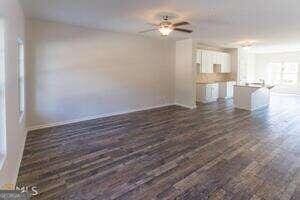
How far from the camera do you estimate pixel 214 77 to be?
10.4 m

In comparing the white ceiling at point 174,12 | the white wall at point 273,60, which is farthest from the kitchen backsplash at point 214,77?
the white ceiling at point 174,12

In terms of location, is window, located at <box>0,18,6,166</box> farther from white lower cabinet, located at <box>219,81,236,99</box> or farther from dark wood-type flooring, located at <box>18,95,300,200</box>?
white lower cabinet, located at <box>219,81,236,99</box>

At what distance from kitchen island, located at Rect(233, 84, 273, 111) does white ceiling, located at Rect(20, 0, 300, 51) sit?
222 cm

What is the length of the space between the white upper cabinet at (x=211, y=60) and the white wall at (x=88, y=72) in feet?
5.97

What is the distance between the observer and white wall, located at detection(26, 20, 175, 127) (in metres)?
4.88

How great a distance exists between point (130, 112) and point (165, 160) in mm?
3730

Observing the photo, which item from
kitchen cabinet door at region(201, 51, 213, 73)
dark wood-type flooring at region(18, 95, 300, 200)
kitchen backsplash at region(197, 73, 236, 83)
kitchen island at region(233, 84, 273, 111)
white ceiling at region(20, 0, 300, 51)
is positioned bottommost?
dark wood-type flooring at region(18, 95, 300, 200)

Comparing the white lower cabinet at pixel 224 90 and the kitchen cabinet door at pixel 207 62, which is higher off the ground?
the kitchen cabinet door at pixel 207 62

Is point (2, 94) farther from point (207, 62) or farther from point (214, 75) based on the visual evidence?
point (214, 75)

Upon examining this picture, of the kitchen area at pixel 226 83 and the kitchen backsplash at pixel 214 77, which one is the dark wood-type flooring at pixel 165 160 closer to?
the kitchen area at pixel 226 83

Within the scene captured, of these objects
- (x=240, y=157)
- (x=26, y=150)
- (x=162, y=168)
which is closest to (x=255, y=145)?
(x=240, y=157)

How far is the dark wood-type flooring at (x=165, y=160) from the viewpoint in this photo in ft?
8.04

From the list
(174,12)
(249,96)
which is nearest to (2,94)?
(174,12)

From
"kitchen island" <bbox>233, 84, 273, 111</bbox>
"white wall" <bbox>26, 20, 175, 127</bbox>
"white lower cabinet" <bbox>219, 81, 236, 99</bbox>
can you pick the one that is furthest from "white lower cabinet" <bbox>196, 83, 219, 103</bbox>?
"white wall" <bbox>26, 20, 175, 127</bbox>
